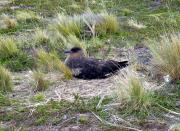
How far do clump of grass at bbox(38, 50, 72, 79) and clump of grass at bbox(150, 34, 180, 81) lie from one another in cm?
117

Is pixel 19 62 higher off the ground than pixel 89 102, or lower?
lower

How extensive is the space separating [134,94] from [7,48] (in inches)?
152

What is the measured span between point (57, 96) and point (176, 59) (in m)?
1.52

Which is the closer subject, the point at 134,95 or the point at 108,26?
the point at 134,95

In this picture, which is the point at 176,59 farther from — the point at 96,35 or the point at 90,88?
the point at 96,35

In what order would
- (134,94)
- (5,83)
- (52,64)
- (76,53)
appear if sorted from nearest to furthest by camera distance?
1. (134,94)
2. (5,83)
3. (76,53)
4. (52,64)

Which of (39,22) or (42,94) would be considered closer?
(42,94)

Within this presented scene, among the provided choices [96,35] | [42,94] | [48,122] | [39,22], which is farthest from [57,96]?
[39,22]

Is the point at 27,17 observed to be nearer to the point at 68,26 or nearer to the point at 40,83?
the point at 68,26

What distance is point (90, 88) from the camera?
671 cm

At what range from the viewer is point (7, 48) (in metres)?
9.14

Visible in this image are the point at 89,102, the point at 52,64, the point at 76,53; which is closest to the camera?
the point at 89,102

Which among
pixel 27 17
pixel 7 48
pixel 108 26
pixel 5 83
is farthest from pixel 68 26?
pixel 5 83

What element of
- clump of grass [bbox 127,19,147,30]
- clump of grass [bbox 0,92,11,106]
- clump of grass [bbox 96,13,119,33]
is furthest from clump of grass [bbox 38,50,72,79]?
clump of grass [bbox 127,19,147,30]
